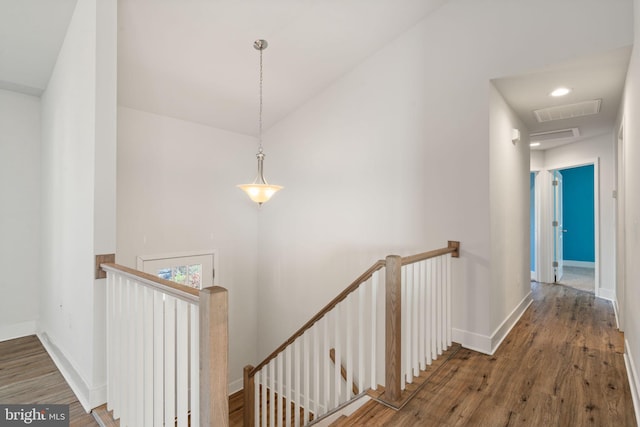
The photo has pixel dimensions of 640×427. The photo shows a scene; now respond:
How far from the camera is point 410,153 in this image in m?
3.31

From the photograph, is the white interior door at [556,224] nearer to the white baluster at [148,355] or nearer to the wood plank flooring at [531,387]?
the wood plank flooring at [531,387]

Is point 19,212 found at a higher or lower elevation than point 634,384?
higher

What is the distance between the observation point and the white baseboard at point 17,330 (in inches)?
125

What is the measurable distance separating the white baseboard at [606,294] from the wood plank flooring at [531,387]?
51.0 inches

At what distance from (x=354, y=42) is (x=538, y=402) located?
11.7 ft

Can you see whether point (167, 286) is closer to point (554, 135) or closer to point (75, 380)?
point (75, 380)

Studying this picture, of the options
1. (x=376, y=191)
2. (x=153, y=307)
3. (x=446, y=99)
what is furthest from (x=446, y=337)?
(x=153, y=307)

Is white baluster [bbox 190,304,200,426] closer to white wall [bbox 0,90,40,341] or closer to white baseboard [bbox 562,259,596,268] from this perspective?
white wall [bbox 0,90,40,341]

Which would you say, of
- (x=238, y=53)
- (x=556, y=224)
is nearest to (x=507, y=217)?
(x=556, y=224)

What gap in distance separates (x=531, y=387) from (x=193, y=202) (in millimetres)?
4037

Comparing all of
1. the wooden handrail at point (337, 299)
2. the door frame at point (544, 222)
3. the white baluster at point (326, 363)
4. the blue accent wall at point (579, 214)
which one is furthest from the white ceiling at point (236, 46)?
the blue accent wall at point (579, 214)

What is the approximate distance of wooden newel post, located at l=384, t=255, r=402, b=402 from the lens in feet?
6.79

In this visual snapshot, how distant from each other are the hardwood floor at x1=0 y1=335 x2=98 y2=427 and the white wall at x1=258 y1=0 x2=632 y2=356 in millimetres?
2667

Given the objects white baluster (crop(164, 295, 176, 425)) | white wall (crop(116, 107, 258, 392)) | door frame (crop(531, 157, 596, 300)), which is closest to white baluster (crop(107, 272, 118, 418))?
white baluster (crop(164, 295, 176, 425))
